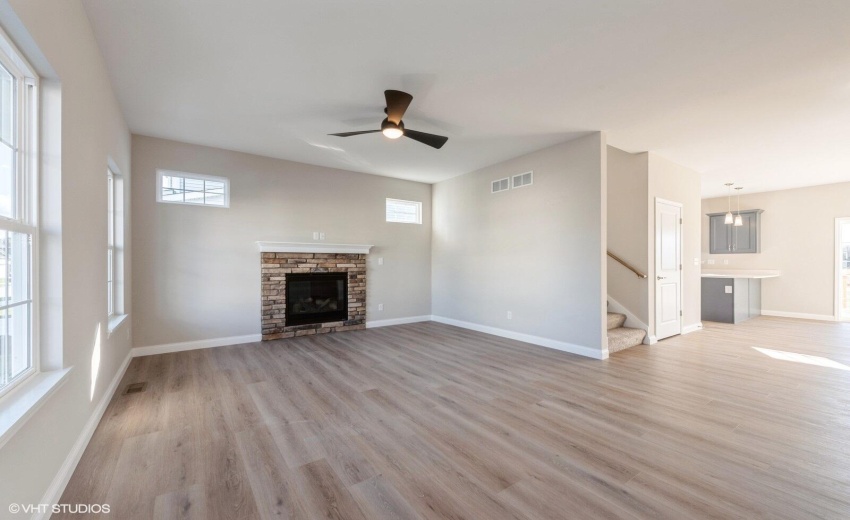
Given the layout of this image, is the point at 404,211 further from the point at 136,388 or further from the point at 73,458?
the point at 73,458

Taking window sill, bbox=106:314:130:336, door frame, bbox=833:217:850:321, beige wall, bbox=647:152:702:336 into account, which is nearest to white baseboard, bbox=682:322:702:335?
beige wall, bbox=647:152:702:336

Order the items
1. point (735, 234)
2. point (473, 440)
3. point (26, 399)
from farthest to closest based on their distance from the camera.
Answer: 1. point (735, 234)
2. point (473, 440)
3. point (26, 399)

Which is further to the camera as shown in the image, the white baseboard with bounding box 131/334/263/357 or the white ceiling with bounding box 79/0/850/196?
the white baseboard with bounding box 131/334/263/357

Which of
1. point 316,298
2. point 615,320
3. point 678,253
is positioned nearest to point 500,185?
point 615,320

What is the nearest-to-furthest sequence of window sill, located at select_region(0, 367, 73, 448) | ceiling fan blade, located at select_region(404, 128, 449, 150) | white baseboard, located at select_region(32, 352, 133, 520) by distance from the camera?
window sill, located at select_region(0, 367, 73, 448) < white baseboard, located at select_region(32, 352, 133, 520) < ceiling fan blade, located at select_region(404, 128, 449, 150)

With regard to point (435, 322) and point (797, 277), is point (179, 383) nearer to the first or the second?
point (435, 322)

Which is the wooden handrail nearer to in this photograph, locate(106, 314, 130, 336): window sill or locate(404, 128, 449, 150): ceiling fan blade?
locate(404, 128, 449, 150): ceiling fan blade

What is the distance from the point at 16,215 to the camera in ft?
5.57

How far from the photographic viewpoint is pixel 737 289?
23.1ft

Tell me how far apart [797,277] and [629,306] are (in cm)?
541

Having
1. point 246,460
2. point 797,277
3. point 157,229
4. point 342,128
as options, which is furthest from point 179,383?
A: point 797,277

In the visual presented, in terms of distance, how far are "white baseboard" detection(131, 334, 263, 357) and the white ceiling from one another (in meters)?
2.79

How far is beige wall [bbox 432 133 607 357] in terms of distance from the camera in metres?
4.47

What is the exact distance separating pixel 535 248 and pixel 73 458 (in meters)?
5.04
